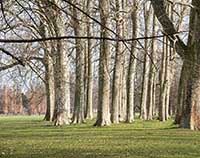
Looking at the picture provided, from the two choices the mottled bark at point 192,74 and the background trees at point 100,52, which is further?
the mottled bark at point 192,74

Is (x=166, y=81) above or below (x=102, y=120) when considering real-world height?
above

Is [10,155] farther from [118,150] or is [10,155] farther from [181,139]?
[181,139]

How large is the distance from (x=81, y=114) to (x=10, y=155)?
2317 cm

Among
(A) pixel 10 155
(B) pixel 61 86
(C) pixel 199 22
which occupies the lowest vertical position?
(A) pixel 10 155

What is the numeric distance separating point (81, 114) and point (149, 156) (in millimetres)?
24293

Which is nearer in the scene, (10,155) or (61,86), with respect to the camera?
(10,155)

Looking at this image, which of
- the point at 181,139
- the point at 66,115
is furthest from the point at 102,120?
the point at 181,139

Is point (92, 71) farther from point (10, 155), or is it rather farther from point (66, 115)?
point (10, 155)

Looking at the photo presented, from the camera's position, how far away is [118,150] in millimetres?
16297

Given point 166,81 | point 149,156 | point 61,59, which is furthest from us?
point 166,81

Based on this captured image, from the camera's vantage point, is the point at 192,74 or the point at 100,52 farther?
the point at 192,74

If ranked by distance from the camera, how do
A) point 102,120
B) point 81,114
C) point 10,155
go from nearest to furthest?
point 10,155, point 102,120, point 81,114

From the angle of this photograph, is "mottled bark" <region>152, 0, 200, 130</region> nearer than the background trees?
No

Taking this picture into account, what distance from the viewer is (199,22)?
2562 cm
